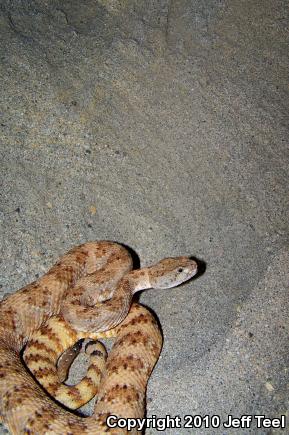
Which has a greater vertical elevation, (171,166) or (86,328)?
(171,166)

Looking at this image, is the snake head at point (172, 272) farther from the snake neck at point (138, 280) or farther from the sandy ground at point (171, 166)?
the sandy ground at point (171, 166)

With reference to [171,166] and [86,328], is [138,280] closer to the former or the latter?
[86,328]

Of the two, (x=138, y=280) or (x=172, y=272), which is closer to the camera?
(x=172, y=272)

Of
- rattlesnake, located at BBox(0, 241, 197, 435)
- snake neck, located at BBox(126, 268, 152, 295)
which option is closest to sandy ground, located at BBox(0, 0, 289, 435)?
rattlesnake, located at BBox(0, 241, 197, 435)

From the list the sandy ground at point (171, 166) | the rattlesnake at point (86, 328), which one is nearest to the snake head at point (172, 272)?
the rattlesnake at point (86, 328)

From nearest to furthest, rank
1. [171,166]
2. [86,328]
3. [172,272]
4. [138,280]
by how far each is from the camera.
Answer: [86,328], [172,272], [138,280], [171,166]

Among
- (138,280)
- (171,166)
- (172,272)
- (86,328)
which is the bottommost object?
(86,328)

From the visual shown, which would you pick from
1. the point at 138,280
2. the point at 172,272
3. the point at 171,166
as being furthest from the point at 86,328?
the point at 171,166
